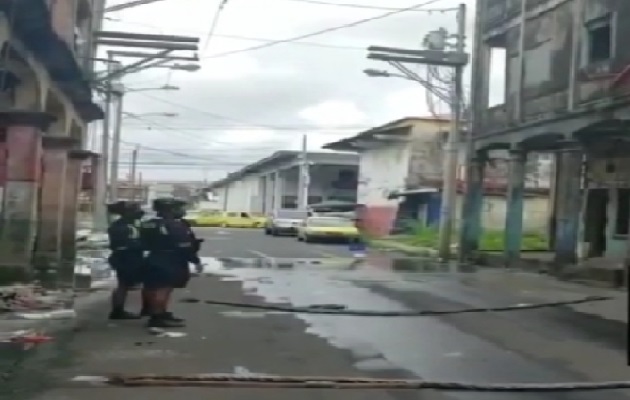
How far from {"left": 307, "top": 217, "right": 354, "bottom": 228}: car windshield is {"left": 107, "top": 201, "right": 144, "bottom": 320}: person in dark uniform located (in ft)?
113

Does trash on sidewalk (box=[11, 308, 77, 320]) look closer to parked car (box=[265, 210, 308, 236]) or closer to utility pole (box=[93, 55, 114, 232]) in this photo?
utility pole (box=[93, 55, 114, 232])

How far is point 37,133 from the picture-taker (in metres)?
19.4

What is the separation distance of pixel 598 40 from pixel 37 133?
14.7 m

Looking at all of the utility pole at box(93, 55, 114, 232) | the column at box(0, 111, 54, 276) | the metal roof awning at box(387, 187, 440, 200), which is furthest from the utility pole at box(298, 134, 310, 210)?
the column at box(0, 111, 54, 276)

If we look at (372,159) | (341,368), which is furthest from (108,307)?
(372,159)

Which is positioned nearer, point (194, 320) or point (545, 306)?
point (194, 320)

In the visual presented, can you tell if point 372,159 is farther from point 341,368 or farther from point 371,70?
point 341,368

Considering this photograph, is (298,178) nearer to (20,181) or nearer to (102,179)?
(102,179)

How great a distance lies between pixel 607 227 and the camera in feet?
97.0

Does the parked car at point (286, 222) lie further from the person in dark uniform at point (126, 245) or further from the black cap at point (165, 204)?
the black cap at point (165, 204)

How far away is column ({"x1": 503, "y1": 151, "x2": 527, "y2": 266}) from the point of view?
1172 inches

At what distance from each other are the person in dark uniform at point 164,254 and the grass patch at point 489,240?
2399 centimetres

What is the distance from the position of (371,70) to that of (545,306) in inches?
812

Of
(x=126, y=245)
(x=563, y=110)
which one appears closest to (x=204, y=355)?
(x=126, y=245)
